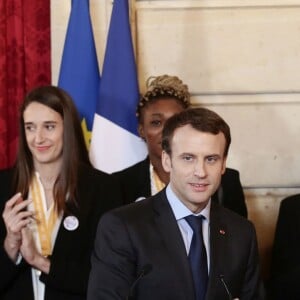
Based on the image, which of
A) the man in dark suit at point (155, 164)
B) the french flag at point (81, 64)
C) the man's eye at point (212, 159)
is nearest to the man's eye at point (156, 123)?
the man in dark suit at point (155, 164)

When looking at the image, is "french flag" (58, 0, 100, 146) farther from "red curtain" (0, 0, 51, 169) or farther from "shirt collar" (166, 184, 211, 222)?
"shirt collar" (166, 184, 211, 222)

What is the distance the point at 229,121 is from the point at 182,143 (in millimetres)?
1773

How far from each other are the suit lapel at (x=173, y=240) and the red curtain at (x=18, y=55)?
176 cm

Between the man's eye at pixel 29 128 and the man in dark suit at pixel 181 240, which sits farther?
the man's eye at pixel 29 128

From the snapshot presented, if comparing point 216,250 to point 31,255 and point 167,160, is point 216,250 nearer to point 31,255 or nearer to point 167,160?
point 167,160

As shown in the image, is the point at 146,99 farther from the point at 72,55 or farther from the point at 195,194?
the point at 195,194

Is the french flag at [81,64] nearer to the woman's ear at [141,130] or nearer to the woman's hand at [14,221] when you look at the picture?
the woman's ear at [141,130]

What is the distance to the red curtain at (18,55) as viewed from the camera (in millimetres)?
3564

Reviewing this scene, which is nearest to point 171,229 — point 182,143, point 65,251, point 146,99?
point 182,143

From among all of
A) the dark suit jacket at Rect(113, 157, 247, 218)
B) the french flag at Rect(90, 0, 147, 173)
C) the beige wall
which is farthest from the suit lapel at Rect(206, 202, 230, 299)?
the beige wall

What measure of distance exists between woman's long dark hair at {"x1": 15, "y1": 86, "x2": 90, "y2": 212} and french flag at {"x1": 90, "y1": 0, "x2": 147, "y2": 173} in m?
0.61

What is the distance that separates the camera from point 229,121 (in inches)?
145

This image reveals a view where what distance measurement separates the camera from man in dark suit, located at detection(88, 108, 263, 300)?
6.14 feet

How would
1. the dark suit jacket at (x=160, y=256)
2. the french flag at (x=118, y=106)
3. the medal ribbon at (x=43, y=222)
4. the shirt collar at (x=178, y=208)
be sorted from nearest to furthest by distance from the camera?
1. the dark suit jacket at (x=160, y=256)
2. the shirt collar at (x=178, y=208)
3. the medal ribbon at (x=43, y=222)
4. the french flag at (x=118, y=106)
